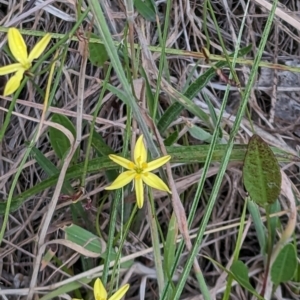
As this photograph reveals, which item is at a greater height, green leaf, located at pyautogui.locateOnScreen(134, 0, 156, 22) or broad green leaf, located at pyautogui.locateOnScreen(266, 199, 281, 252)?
green leaf, located at pyautogui.locateOnScreen(134, 0, 156, 22)

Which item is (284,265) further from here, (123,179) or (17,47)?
(17,47)

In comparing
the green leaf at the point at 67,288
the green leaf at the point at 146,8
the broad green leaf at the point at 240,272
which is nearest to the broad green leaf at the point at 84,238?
the green leaf at the point at 67,288

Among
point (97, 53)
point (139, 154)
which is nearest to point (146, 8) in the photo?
point (97, 53)

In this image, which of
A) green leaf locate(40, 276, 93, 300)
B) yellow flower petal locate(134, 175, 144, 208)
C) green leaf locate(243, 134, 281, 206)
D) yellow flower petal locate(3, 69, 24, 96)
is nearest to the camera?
yellow flower petal locate(3, 69, 24, 96)

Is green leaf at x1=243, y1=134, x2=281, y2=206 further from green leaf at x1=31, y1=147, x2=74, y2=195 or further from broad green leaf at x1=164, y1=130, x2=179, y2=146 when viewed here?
green leaf at x1=31, y1=147, x2=74, y2=195

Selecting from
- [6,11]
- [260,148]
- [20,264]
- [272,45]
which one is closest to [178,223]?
[260,148]

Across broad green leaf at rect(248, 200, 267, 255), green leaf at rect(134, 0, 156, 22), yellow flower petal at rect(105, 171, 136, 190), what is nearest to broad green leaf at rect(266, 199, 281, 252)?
broad green leaf at rect(248, 200, 267, 255)

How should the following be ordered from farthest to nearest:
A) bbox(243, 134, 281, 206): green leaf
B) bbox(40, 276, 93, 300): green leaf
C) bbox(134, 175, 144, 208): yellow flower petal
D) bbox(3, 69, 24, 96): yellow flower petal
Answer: bbox(40, 276, 93, 300): green leaf → bbox(243, 134, 281, 206): green leaf → bbox(134, 175, 144, 208): yellow flower petal → bbox(3, 69, 24, 96): yellow flower petal

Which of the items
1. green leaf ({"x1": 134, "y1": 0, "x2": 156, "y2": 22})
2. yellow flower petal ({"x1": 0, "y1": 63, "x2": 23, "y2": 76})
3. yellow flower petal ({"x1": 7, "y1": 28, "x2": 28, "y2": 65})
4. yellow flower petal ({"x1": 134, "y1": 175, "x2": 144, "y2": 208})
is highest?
yellow flower petal ({"x1": 7, "y1": 28, "x2": 28, "y2": 65})

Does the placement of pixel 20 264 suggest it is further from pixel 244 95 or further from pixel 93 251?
pixel 244 95
